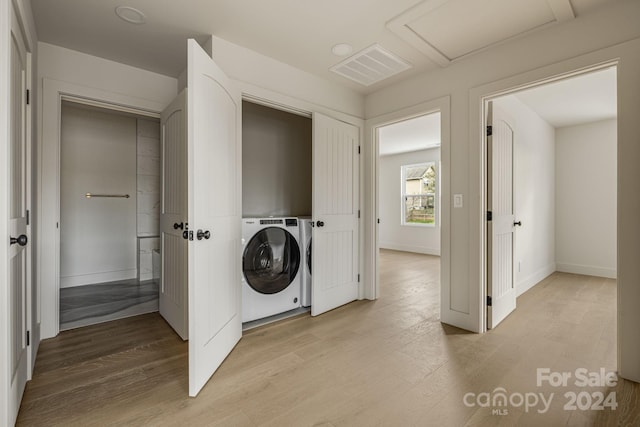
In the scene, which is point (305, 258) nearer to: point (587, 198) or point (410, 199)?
point (587, 198)

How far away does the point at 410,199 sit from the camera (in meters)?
7.48

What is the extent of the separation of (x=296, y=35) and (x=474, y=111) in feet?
5.28

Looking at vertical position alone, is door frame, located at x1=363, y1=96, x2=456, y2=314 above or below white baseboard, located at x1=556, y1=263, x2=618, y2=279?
above

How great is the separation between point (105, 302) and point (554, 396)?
4060 millimetres

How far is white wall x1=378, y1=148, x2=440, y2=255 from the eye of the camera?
698 centimetres

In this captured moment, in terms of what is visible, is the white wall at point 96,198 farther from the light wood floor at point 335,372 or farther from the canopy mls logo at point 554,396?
the canopy mls logo at point 554,396

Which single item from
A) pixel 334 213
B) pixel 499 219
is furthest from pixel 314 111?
pixel 499 219

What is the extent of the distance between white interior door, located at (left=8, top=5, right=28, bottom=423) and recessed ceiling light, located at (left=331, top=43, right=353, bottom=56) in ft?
6.52

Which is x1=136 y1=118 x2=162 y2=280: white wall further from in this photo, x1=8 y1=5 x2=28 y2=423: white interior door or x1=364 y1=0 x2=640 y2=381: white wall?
x1=364 y1=0 x2=640 y2=381: white wall

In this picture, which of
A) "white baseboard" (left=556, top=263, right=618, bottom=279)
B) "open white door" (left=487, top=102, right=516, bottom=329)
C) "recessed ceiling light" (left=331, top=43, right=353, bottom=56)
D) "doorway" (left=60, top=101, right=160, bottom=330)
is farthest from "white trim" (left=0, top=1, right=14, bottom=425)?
"white baseboard" (left=556, top=263, right=618, bottom=279)

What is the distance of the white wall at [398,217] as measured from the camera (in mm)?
6980

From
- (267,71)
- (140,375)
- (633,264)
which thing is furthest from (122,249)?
(633,264)

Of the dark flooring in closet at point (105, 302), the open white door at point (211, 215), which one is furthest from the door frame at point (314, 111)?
the dark flooring in closet at point (105, 302)

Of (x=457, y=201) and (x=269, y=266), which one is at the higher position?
(x=457, y=201)
